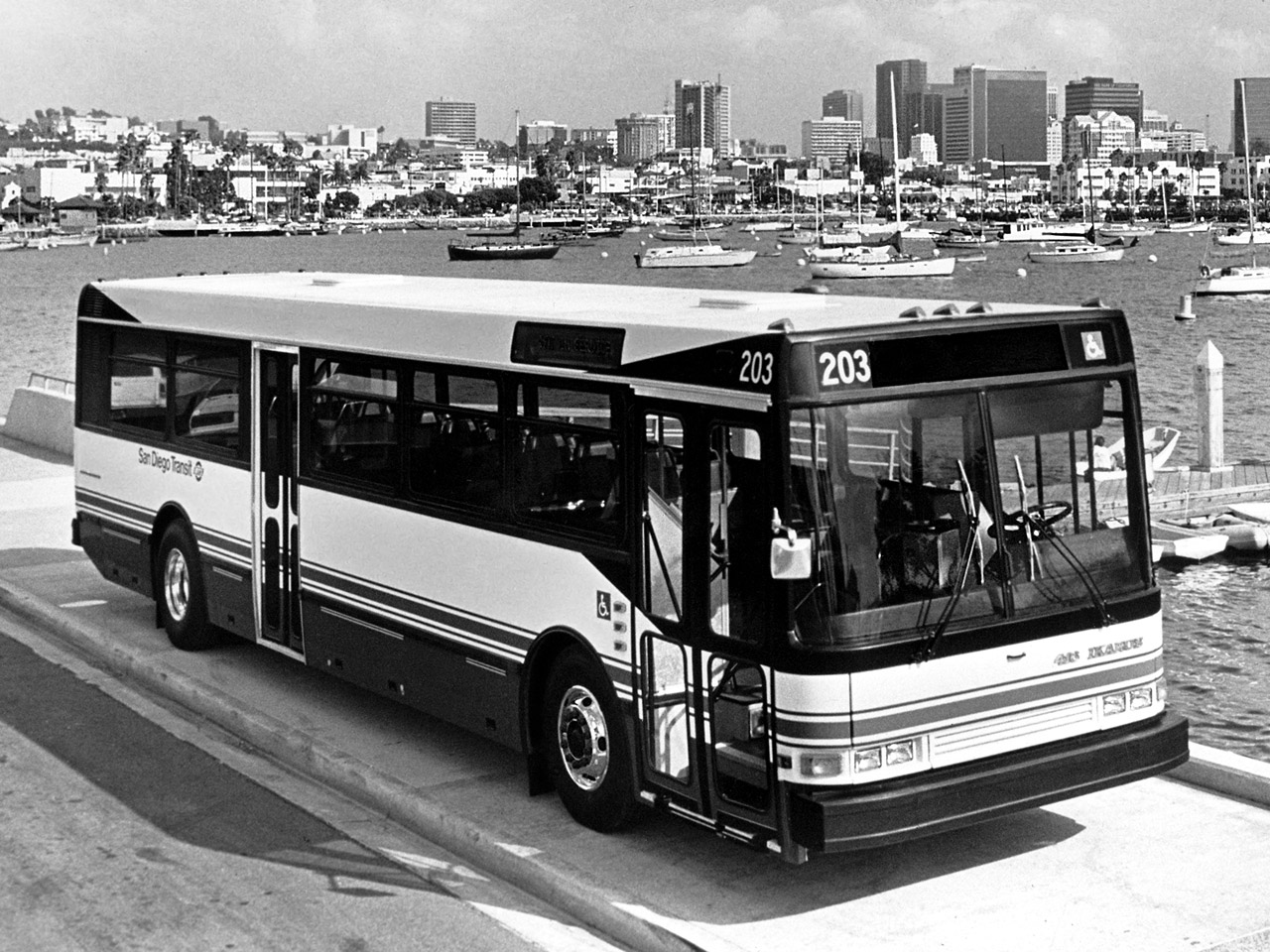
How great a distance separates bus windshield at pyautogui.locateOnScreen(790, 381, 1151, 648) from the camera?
7.78 meters

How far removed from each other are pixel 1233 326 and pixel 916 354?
89.0m

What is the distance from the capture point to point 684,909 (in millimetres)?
8031

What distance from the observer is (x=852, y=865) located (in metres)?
8.62

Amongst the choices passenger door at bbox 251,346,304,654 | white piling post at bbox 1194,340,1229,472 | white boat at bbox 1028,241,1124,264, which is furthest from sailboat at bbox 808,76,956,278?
passenger door at bbox 251,346,304,654

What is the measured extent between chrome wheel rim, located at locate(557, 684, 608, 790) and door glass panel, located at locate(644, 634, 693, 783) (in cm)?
42

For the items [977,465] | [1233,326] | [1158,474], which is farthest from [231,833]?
[1233,326]

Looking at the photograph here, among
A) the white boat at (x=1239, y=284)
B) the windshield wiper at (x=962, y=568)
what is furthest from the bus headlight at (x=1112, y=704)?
the white boat at (x=1239, y=284)

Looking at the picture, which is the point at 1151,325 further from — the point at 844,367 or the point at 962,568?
the point at 844,367

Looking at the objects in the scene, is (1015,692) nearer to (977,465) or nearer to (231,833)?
(977,465)

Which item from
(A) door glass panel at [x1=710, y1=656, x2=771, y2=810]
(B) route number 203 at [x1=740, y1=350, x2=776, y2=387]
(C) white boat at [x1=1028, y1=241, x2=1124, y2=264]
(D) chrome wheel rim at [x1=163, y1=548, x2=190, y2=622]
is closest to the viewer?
(B) route number 203 at [x1=740, y1=350, x2=776, y2=387]

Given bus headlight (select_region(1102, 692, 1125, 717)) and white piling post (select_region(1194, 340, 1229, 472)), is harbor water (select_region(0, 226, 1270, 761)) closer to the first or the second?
bus headlight (select_region(1102, 692, 1125, 717))

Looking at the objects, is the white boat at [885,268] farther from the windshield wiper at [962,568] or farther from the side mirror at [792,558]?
the side mirror at [792,558]

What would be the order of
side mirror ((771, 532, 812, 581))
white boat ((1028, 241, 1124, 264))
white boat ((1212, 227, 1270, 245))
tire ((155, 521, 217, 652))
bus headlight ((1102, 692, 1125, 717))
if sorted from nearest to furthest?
side mirror ((771, 532, 812, 581)), bus headlight ((1102, 692, 1125, 717)), tire ((155, 521, 217, 652)), white boat ((1028, 241, 1124, 264)), white boat ((1212, 227, 1270, 245))

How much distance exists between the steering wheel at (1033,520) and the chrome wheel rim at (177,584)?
23.1 ft
